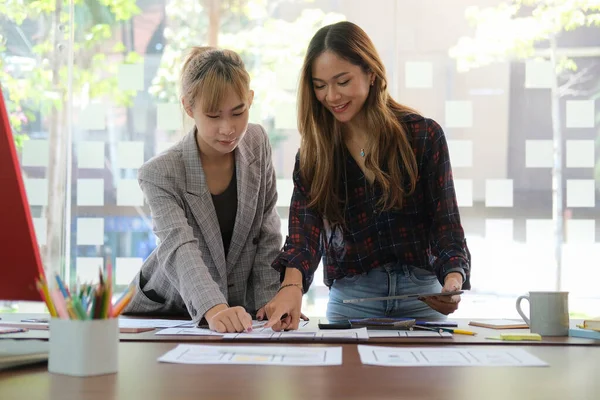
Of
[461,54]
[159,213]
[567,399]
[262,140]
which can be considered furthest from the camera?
[461,54]

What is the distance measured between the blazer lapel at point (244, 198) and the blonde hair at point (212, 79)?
0.19 m

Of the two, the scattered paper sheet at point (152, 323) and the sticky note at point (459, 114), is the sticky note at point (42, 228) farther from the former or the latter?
the scattered paper sheet at point (152, 323)

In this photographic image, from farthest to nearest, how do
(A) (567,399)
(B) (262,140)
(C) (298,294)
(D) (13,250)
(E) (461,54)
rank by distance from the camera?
(E) (461,54) → (B) (262,140) → (C) (298,294) → (D) (13,250) → (A) (567,399)

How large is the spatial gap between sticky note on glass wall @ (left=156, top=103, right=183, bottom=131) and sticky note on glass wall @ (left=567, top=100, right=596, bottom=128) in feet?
7.62

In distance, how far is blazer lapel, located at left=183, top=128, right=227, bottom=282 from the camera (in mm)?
1941

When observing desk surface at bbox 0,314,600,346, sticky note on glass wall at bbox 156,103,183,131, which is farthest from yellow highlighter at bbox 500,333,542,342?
sticky note on glass wall at bbox 156,103,183,131

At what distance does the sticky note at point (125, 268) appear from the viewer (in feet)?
15.8

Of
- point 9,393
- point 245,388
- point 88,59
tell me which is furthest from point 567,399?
point 88,59

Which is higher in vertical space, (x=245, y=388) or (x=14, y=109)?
(x=14, y=109)

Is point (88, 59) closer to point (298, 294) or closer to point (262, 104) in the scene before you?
point (262, 104)

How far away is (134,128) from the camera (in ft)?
15.8

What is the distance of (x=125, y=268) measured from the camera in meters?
4.82

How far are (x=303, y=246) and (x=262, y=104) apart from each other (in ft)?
9.35

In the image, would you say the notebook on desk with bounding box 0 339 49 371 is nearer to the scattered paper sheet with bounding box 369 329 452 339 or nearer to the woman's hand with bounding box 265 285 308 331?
the woman's hand with bounding box 265 285 308 331
